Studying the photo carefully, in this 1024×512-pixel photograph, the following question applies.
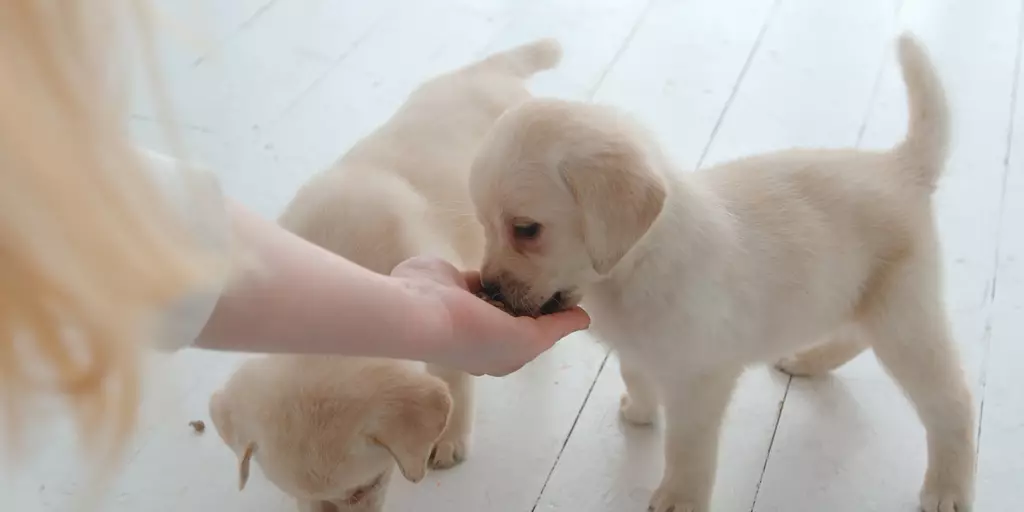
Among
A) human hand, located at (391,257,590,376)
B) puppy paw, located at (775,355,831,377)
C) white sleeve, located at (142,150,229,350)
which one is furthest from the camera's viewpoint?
puppy paw, located at (775,355,831,377)

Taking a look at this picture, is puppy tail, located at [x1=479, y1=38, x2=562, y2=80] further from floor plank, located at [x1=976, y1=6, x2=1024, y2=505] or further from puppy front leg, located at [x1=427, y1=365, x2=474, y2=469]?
floor plank, located at [x1=976, y1=6, x2=1024, y2=505]

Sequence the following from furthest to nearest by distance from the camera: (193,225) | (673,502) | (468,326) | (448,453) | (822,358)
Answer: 1. (822,358)
2. (448,453)
3. (673,502)
4. (468,326)
5. (193,225)

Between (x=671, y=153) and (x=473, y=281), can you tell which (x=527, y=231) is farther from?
(x=671, y=153)

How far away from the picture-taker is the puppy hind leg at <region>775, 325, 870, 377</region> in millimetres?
1609

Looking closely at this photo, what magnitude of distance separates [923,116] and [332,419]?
84 centimetres

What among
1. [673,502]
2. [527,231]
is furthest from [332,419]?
[673,502]

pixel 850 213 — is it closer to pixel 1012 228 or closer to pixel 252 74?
pixel 1012 228

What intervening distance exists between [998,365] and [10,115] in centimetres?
161

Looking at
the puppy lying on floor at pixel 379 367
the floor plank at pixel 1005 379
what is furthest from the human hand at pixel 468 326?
the floor plank at pixel 1005 379

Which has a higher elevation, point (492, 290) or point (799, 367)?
point (492, 290)

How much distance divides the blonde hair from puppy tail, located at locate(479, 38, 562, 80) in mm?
1166

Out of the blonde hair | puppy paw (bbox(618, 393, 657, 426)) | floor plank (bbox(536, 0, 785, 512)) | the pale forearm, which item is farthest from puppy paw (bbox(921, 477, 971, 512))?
the blonde hair

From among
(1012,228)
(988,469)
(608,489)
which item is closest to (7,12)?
(608,489)

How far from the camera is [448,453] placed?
1.52 meters
